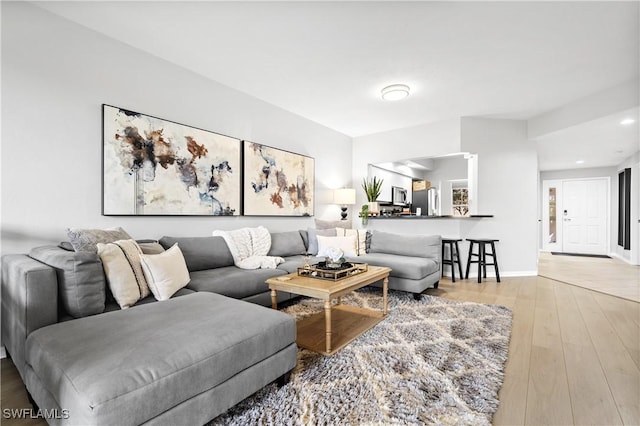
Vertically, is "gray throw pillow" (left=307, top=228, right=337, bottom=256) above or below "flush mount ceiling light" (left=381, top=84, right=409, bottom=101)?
below

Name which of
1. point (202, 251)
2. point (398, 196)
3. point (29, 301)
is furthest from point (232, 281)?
point (398, 196)

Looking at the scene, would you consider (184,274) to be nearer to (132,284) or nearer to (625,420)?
(132,284)

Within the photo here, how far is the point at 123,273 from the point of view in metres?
1.93

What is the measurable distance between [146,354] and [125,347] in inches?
4.8

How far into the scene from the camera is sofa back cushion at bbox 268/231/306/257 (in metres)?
3.77

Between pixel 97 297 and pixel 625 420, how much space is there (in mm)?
2868

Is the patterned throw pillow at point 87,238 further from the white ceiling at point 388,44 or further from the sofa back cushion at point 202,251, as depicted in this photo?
the white ceiling at point 388,44

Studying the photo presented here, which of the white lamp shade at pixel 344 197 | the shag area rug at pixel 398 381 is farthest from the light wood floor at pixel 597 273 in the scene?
the white lamp shade at pixel 344 197

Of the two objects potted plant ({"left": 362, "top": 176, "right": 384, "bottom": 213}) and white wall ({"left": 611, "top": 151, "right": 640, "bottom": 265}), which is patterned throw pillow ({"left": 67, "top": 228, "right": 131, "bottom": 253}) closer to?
potted plant ({"left": 362, "top": 176, "right": 384, "bottom": 213})

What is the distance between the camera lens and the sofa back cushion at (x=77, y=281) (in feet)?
5.48

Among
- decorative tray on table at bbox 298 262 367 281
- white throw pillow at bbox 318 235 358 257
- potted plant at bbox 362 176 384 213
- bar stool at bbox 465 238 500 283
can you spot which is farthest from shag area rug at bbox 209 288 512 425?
potted plant at bbox 362 176 384 213

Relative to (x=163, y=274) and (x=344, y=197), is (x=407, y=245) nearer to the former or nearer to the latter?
(x=344, y=197)

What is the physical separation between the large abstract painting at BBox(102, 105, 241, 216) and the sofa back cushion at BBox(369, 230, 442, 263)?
78.8 inches

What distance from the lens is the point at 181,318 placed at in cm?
155
